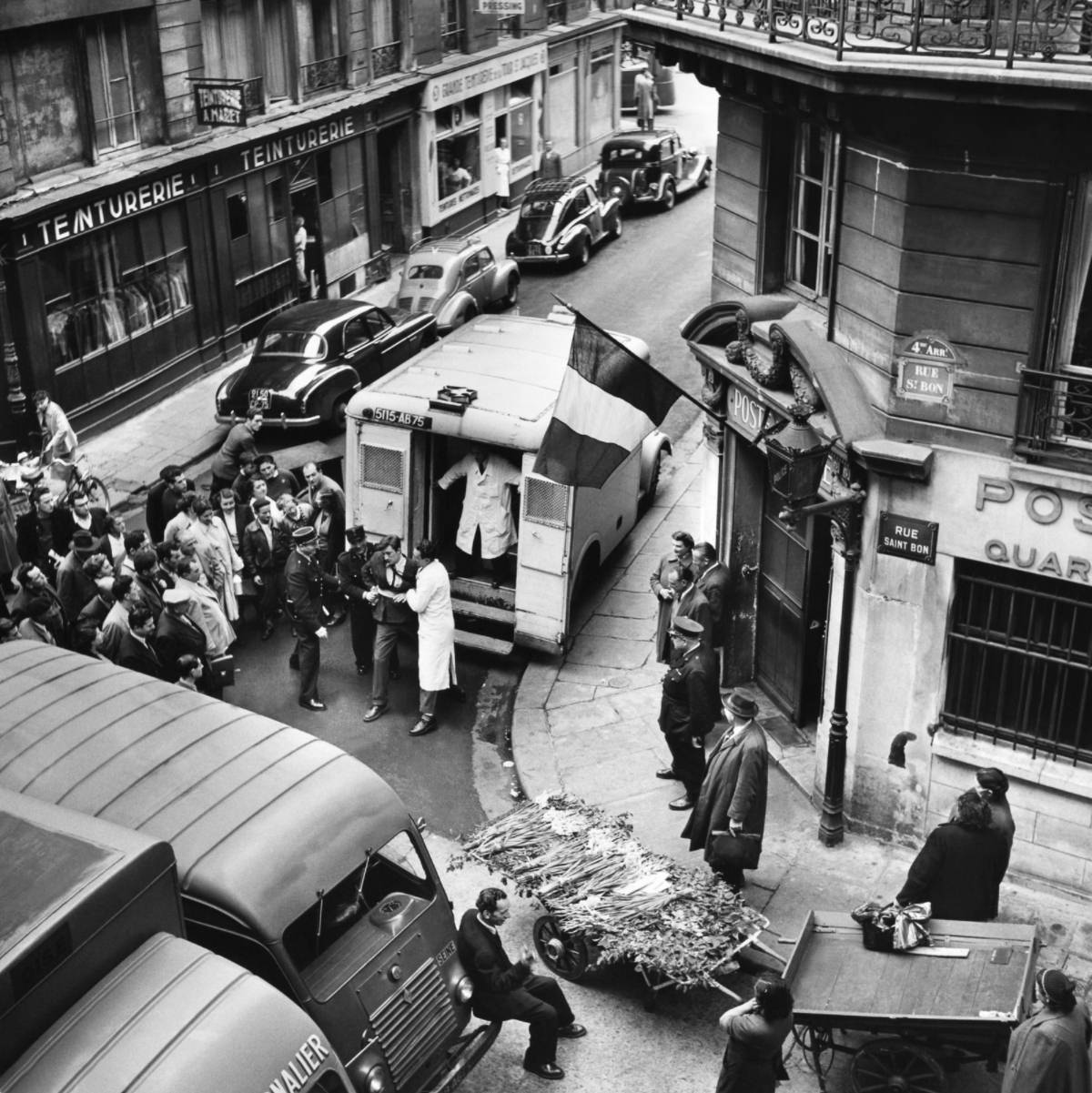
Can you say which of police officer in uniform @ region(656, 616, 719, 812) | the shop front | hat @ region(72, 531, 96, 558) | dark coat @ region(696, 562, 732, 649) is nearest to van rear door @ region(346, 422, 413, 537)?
hat @ region(72, 531, 96, 558)

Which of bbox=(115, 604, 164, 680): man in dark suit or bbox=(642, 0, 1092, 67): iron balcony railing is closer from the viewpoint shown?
bbox=(642, 0, 1092, 67): iron balcony railing

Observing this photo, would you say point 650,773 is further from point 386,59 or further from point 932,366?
point 386,59

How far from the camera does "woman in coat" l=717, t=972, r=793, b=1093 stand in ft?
28.8

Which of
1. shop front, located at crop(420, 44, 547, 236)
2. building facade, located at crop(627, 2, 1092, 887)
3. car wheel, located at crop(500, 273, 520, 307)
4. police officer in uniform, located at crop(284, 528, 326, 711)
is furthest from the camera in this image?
shop front, located at crop(420, 44, 547, 236)

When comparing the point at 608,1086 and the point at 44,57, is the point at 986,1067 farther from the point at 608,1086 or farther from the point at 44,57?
the point at 44,57

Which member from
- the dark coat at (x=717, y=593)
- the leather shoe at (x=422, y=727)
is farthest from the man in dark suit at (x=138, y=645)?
the dark coat at (x=717, y=593)

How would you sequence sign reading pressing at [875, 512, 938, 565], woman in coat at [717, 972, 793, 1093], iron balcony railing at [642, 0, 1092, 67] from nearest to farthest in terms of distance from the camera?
woman in coat at [717, 972, 793, 1093] → iron balcony railing at [642, 0, 1092, 67] → sign reading pressing at [875, 512, 938, 565]

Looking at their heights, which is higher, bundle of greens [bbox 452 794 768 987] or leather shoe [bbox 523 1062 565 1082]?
bundle of greens [bbox 452 794 768 987]

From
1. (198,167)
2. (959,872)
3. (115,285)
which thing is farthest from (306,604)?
(198,167)

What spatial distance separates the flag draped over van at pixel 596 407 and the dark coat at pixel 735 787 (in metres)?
3.38

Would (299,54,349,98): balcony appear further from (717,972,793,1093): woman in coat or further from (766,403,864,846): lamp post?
(717,972,793,1093): woman in coat

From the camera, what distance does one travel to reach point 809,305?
13.2m

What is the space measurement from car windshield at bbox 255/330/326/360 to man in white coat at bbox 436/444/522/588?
7040 millimetres

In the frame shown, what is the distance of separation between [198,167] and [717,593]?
1508 centimetres
